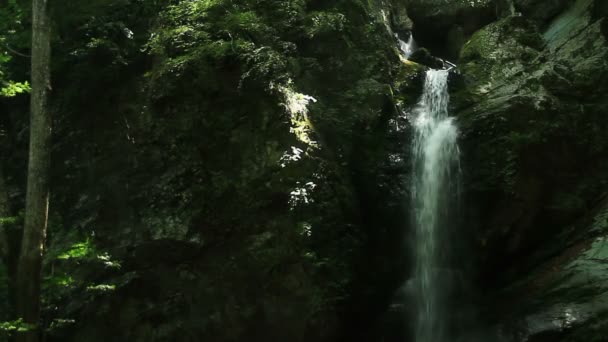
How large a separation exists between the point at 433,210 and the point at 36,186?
240 inches

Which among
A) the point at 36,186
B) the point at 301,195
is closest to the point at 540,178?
the point at 301,195

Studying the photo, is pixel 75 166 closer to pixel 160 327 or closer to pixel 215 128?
pixel 215 128

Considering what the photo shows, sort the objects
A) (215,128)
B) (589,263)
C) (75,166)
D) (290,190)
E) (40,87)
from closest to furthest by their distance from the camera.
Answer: (40,87) < (589,263) < (290,190) < (215,128) < (75,166)

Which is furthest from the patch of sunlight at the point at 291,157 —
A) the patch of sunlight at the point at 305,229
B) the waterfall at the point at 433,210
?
the waterfall at the point at 433,210

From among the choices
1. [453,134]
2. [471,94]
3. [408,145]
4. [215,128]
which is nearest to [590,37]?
[471,94]

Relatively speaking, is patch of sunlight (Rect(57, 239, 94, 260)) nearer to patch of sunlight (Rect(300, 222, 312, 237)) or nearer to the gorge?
the gorge

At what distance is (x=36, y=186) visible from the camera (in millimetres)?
6371

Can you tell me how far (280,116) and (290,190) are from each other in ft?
4.14

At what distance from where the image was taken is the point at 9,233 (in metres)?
8.00

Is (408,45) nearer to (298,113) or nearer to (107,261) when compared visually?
(298,113)

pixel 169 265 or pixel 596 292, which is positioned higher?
pixel 169 265

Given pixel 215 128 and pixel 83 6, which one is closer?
pixel 215 128

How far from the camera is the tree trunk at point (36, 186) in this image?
6.14 m

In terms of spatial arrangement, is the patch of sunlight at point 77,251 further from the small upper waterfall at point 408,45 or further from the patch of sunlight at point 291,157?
the small upper waterfall at point 408,45
